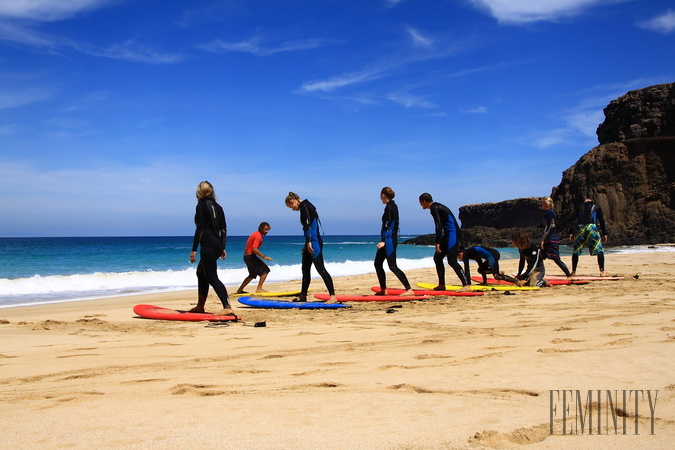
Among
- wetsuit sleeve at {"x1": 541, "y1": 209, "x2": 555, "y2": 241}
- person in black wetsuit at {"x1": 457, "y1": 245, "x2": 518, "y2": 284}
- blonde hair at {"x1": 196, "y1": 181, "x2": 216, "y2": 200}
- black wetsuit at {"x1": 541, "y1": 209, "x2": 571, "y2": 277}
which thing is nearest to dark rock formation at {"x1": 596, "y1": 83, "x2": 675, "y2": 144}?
black wetsuit at {"x1": 541, "y1": 209, "x2": 571, "y2": 277}

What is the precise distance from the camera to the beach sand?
2.43 m

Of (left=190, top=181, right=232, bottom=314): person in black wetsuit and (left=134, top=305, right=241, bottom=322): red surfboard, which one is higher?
(left=190, top=181, right=232, bottom=314): person in black wetsuit

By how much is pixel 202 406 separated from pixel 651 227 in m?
49.0

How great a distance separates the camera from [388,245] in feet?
28.9

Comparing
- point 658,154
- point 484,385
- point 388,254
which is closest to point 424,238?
point 658,154

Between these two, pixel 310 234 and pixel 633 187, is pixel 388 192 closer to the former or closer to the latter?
pixel 310 234

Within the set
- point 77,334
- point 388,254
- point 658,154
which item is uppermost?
point 658,154

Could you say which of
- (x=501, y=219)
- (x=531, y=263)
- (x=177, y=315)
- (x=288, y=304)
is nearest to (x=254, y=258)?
(x=288, y=304)

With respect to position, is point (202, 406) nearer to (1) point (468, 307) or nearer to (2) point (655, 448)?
(2) point (655, 448)

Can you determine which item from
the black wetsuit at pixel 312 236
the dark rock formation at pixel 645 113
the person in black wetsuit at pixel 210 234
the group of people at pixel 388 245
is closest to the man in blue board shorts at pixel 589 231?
the group of people at pixel 388 245

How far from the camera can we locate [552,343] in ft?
14.7

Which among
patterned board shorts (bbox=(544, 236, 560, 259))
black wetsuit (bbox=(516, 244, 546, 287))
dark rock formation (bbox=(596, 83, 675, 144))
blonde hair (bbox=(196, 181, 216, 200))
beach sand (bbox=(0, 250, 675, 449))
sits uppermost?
dark rock formation (bbox=(596, 83, 675, 144))

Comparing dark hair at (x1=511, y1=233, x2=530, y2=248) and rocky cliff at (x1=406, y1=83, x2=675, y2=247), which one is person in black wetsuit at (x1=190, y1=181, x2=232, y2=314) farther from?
rocky cliff at (x1=406, y1=83, x2=675, y2=247)

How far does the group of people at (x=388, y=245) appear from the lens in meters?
7.00
